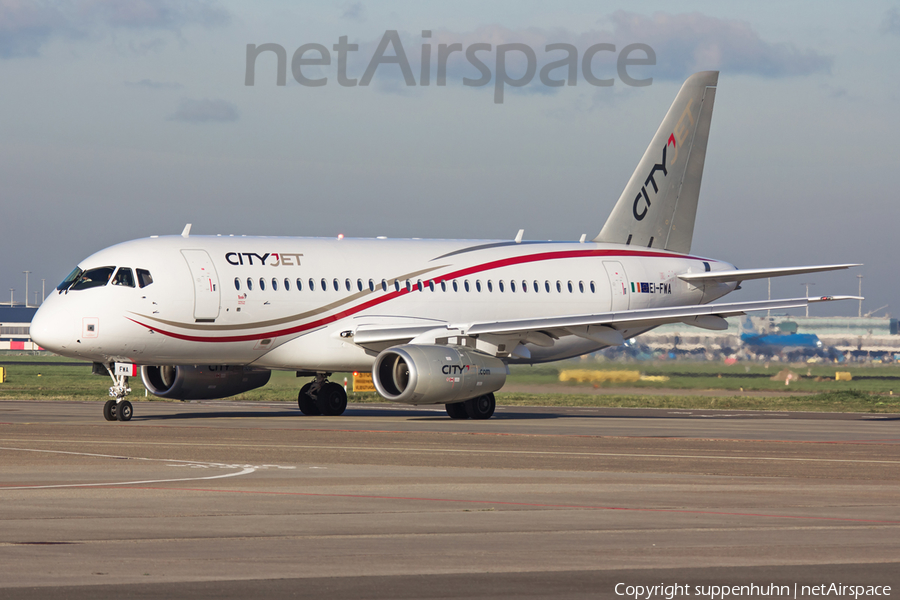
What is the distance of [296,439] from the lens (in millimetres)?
26891

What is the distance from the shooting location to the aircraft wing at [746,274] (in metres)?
37.9

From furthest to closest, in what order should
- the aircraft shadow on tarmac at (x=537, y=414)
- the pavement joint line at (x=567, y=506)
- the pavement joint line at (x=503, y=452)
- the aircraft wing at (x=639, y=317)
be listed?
the aircraft shadow on tarmac at (x=537, y=414) < the aircraft wing at (x=639, y=317) < the pavement joint line at (x=503, y=452) < the pavement joint line at (x=567, y=506)

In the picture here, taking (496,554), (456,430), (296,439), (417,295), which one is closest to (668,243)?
(417,295)

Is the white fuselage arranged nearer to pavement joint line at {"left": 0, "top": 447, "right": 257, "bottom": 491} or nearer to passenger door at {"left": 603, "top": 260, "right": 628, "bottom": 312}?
passenger door at {"left": 603, "top": 260, "right": 628, "bottom": 312}

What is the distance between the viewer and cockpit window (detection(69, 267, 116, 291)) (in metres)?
33.3

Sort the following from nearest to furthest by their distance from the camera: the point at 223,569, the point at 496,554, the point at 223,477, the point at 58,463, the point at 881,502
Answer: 1. the point at 223,569
2. the point at 496,554
3. the point at 881,502
4. the point at 223,477
5. the point at 58,463

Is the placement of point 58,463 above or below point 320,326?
below

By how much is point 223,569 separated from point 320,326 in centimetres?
2564

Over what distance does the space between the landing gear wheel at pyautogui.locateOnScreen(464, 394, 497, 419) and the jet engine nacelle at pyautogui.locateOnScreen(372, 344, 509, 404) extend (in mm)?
1211

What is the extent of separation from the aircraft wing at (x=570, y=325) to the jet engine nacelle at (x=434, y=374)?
0.84 m

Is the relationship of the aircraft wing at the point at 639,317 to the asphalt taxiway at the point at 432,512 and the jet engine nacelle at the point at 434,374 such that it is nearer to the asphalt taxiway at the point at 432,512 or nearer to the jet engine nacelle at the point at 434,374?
the jet engine nacelle at the point at 434,374

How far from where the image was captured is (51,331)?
32.4m

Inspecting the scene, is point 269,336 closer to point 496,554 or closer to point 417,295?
point 417,295

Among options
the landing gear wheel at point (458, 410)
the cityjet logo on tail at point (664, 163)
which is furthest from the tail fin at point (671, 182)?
the landing gear wheel at point (458, 410)
